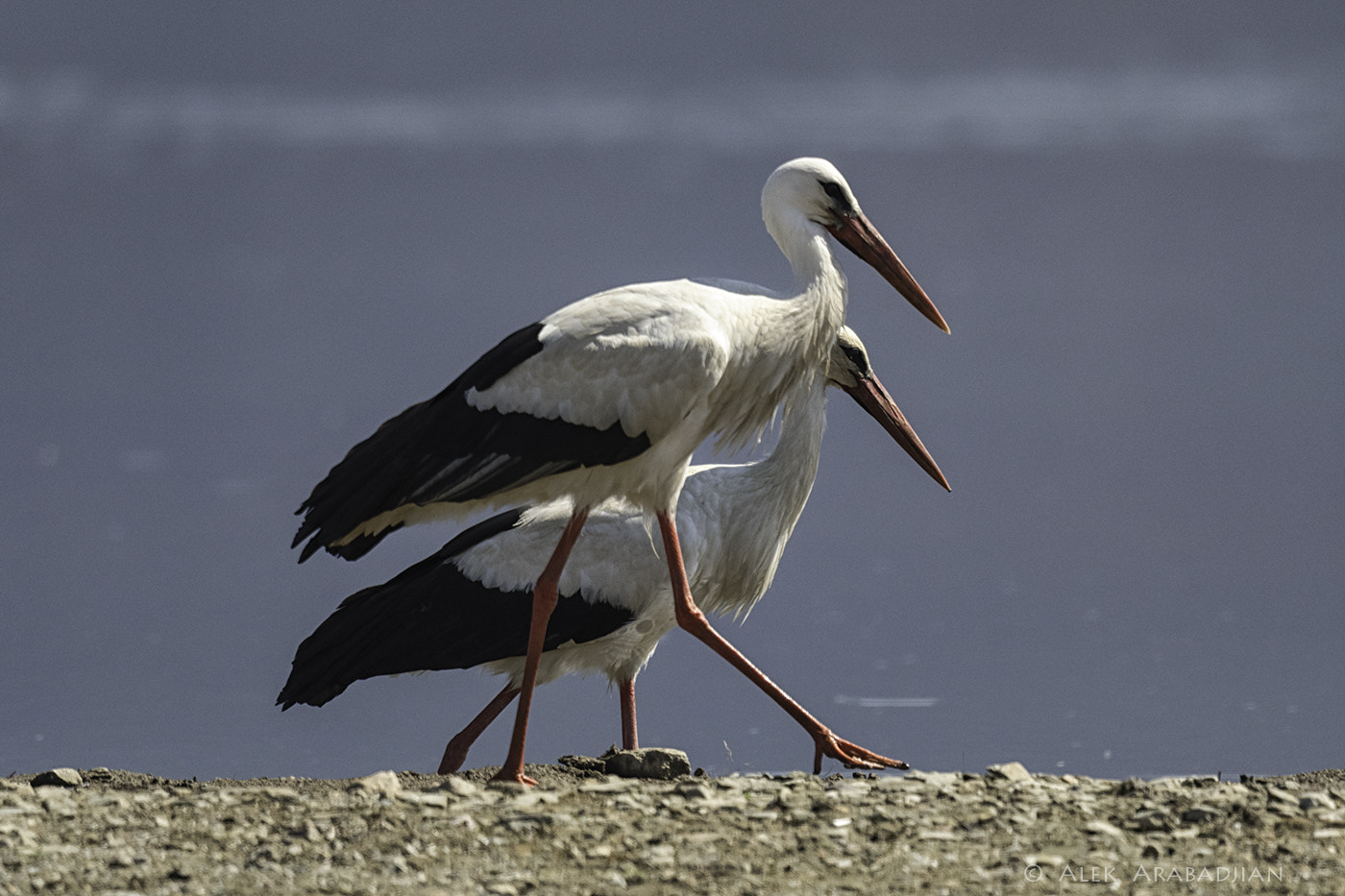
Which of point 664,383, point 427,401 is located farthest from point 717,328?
point 427,401

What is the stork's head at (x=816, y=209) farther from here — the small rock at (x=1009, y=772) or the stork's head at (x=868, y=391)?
the small rock at (x=1009, y=772)

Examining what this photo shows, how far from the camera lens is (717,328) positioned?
4.64m

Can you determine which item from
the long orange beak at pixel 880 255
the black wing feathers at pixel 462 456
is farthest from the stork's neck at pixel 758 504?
the black wing feathers at pixel 462 456

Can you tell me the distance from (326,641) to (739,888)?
3.24 meters

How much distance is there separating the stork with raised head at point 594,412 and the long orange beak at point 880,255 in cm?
30

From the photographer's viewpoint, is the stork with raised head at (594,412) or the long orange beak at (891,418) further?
the long orange beak at (891,418)

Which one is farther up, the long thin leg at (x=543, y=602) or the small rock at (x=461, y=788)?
the long thin leg at (x=543, y=602)

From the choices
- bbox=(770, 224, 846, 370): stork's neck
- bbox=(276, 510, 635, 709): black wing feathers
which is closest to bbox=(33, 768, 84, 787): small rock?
bbox=(276, 510, 635, 709): black wing feathers

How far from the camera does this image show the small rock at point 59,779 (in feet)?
15.4

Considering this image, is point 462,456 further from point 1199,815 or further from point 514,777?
point 1199,815

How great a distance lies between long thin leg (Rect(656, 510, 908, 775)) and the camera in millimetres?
4910

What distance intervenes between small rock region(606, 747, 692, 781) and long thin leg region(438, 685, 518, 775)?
4.24ft

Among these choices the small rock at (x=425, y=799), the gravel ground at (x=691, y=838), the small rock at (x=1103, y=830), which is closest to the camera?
the gravel ground at (x=691, y=838)

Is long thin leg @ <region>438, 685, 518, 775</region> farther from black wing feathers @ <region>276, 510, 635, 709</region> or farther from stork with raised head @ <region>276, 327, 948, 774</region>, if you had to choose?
black wing feathers @ <region>276, 510, 635, 709</region>
